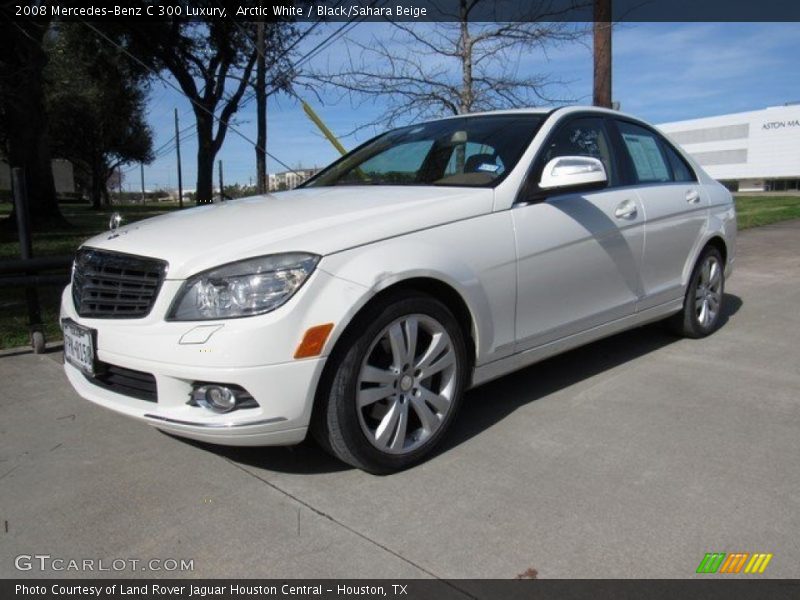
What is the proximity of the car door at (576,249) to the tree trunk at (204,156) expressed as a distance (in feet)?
56.2

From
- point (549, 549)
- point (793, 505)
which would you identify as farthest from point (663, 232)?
point (549, 549)

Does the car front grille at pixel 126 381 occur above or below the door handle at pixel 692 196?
below

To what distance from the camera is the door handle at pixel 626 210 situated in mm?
4125

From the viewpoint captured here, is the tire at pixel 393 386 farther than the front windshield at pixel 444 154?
No

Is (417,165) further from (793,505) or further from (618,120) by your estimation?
(793,505)

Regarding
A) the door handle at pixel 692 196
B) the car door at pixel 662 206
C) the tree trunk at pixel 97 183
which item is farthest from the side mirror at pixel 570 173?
the tree trunk at pixel 97 183

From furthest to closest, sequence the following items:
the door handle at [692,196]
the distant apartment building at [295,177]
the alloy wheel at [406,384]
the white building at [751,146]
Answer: the white building at [751,146], the distant apartment building at [295,177], the door handle at [692,196], the alloy wheel at [406,384]

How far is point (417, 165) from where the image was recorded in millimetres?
4043

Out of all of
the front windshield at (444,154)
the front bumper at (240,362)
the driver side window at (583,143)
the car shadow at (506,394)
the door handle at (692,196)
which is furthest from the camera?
the door handle at (692,196)

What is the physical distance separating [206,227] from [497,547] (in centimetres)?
187

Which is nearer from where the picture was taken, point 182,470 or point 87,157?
point 182,470

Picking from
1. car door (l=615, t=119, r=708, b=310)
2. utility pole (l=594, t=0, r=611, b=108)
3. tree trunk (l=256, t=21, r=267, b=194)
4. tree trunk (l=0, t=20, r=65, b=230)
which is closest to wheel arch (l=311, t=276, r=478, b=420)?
car door (l=615, t=119, r=708, b=310)

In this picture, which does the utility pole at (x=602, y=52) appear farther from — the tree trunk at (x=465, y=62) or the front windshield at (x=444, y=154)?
the front windshield at (x=444, y=154)
